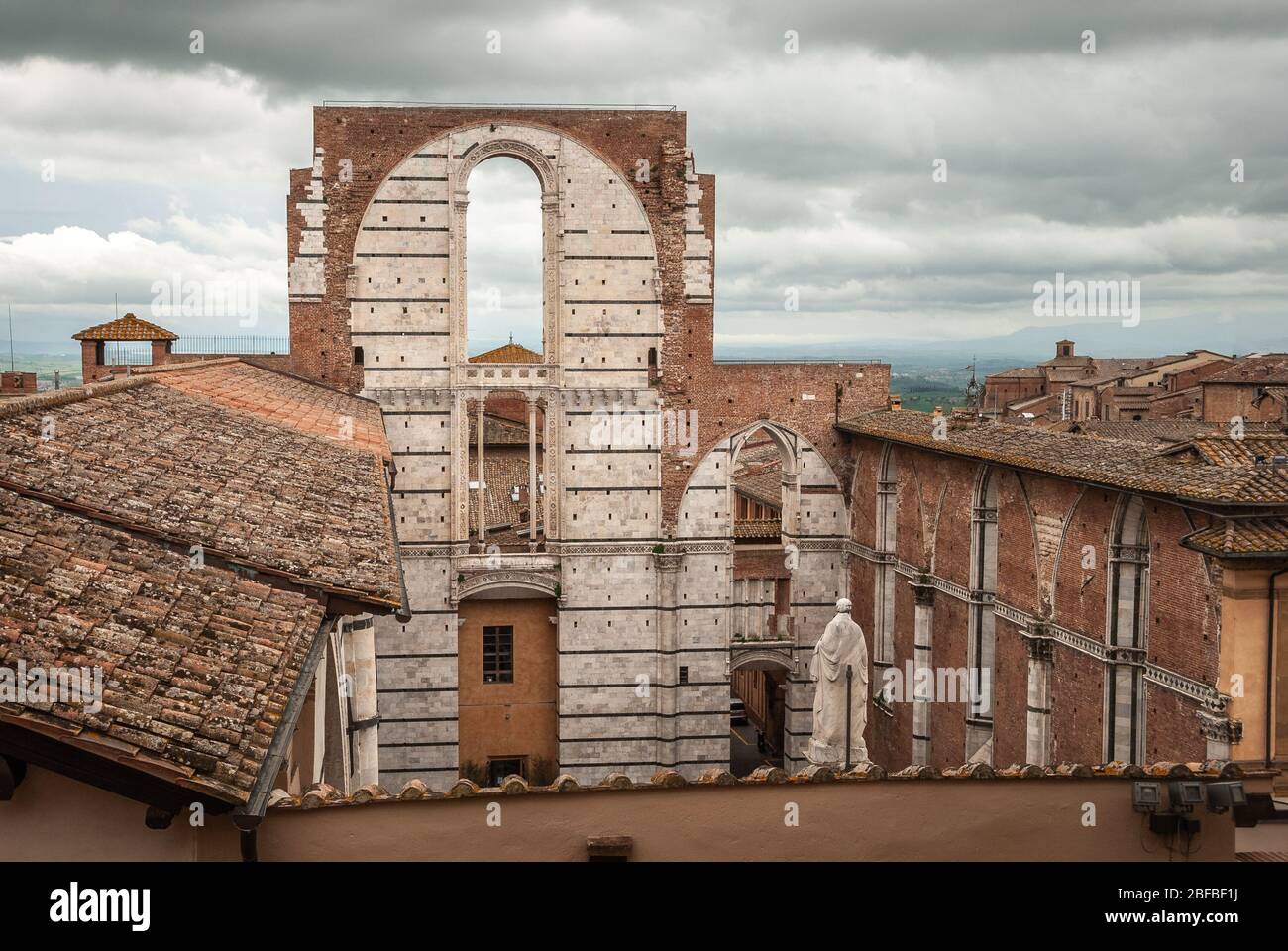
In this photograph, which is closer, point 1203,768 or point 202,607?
point 202,607

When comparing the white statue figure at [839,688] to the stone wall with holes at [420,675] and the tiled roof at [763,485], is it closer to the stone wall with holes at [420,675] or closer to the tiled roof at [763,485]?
the stone wall with holes at [420,675]

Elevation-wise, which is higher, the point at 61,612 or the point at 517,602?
the point at 61,612

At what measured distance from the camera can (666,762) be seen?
24.6 m

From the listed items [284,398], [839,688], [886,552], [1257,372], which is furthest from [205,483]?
[1257,372]

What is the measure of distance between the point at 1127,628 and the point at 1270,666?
7.88ft

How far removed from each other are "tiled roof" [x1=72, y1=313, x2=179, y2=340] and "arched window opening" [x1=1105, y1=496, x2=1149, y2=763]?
61.5ft

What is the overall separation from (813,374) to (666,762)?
797 cm

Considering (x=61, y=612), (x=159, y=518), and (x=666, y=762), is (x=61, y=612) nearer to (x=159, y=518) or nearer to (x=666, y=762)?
(x=159, y=518)

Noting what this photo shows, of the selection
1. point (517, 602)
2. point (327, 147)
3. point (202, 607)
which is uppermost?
point (327, 147)

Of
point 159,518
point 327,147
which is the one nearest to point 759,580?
point 327,147

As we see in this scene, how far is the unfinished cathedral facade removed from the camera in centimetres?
2409

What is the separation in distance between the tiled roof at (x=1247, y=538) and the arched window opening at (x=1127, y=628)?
2.25 m
